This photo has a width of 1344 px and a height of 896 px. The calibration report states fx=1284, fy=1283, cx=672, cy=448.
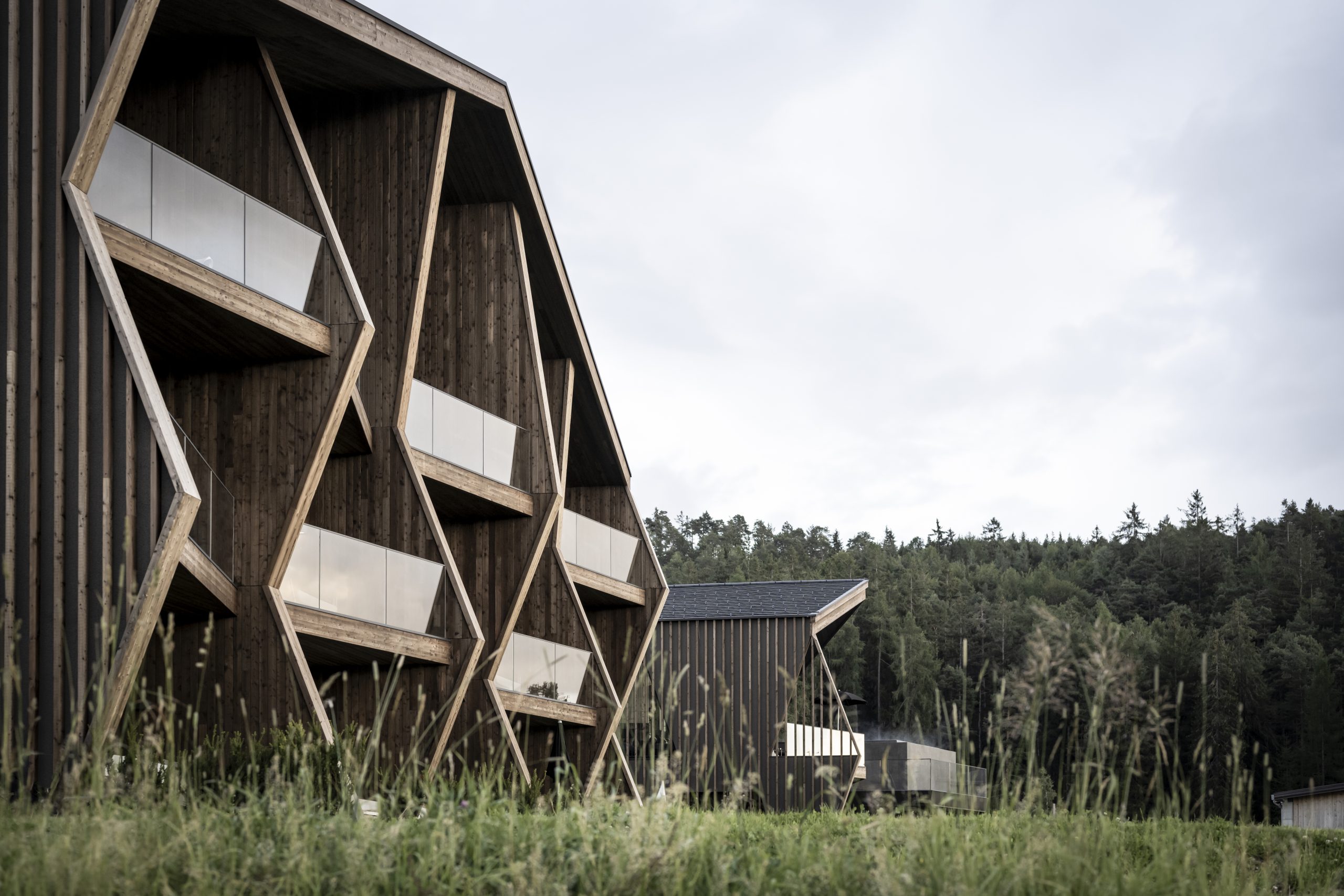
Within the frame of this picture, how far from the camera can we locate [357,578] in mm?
15203

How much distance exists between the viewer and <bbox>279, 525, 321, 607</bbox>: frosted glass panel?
14.1 meters

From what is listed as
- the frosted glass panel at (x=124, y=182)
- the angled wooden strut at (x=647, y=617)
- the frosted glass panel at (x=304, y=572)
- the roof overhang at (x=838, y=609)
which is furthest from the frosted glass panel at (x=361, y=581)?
the roof overhang at (x=838, y=609)

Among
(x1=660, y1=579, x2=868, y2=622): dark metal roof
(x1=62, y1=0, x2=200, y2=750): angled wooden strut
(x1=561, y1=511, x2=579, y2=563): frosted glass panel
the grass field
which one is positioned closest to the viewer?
the grass field

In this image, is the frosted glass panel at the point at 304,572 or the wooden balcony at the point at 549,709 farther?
the wooden balcony at the point at 549,709

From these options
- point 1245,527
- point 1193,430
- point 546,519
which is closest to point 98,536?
point 546,519

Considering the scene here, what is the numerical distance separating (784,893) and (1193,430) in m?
102

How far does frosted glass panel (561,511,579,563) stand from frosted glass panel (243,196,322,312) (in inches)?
332

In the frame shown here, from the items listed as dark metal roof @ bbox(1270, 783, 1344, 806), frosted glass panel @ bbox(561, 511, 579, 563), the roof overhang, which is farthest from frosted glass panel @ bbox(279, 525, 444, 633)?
dark metal roof @ bbox(1270, 783, 1344, 806)

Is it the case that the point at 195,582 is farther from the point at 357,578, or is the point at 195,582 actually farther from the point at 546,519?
the point at 546,519

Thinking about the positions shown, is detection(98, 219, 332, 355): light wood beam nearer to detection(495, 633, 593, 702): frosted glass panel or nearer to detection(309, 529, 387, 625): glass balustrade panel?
detection(309, 529, 387, 625): glass balustrade panel

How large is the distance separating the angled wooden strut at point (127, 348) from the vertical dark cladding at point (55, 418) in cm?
12

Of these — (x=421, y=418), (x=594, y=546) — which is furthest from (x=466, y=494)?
(x=594, y=546)

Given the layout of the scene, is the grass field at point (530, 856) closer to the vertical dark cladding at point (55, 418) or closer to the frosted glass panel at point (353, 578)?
the vertical dark cladding at point (55, 418)

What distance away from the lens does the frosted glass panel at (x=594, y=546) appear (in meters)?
22.8
